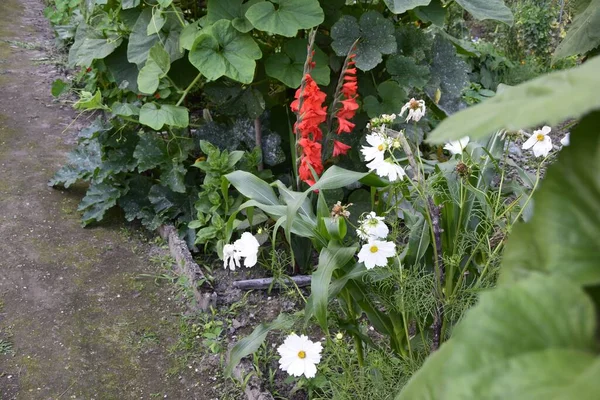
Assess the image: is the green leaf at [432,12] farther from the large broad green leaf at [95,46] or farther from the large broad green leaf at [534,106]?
the large broad green leaf at [534,106]

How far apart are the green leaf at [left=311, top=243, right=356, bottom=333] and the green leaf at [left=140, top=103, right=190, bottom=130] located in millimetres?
1059

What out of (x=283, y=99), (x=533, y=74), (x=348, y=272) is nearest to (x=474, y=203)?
(x=348, y=272)

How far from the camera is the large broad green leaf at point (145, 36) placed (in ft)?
8.51

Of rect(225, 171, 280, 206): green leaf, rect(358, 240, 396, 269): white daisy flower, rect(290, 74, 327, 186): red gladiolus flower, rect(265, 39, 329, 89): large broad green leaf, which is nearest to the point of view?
rect(358, 240, 396, 269): white daisy flower

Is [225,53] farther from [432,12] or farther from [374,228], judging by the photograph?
[374,228]

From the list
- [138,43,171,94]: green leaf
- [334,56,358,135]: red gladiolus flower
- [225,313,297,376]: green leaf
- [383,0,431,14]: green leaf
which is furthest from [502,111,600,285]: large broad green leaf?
[138,43,171,94]: green leaf

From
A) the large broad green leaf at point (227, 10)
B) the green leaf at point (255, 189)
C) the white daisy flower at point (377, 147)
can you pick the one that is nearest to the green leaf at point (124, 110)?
the large broad green leaf at point (227, 10)

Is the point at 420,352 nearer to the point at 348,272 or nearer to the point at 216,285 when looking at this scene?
the point at 348,272

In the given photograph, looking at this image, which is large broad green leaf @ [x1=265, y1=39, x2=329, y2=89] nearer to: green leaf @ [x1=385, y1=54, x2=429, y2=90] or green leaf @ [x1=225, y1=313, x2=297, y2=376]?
green leaf @ [x1=385, y1=54, x2=429, y2=90]

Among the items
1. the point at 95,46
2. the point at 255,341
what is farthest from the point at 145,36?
the point at 255,341

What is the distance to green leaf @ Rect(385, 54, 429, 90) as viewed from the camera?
2.40 meters

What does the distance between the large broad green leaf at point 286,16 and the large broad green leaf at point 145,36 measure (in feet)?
1.58

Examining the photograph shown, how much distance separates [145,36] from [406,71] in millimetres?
1091

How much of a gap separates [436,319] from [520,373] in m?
1.16
